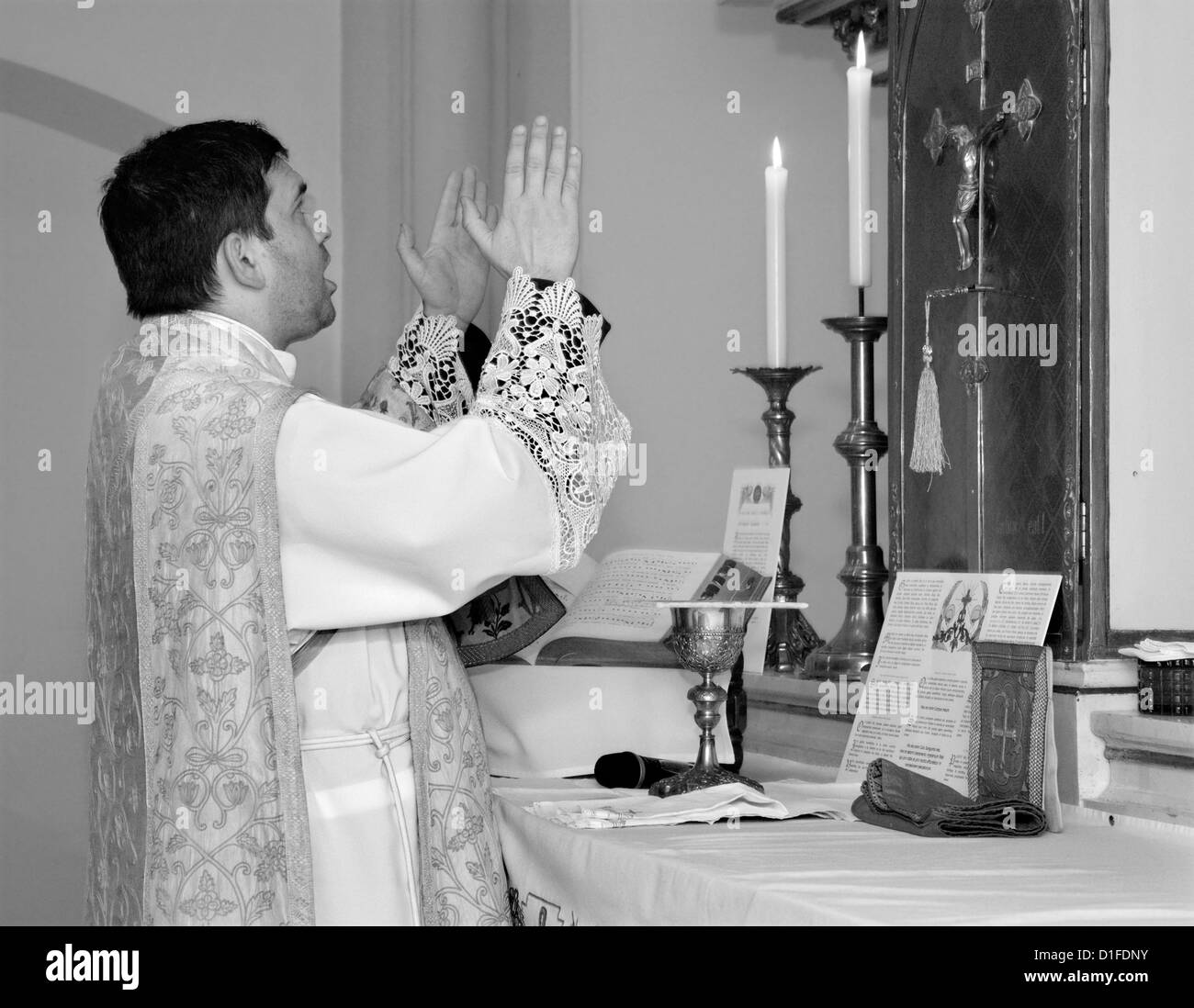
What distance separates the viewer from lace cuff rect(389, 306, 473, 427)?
2383 millimetres

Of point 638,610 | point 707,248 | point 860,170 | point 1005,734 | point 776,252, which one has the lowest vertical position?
point 1005,734

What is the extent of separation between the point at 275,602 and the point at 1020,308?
1.20 m

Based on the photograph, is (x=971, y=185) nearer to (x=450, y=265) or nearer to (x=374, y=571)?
(x=450, y=265)

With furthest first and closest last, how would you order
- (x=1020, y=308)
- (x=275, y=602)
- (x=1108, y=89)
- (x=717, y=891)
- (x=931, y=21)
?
(x=931, y=21), (x=1020, y=308), (x=1108, y=89), (x=275, y=602), (x=717, y=891)

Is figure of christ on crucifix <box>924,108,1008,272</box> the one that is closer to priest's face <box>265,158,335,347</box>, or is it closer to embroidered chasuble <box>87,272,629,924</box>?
embroidered chasuble <box>87,272,629,924</box>

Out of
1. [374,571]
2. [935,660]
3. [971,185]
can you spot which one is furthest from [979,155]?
[374,571]

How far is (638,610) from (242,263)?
88 centimetres

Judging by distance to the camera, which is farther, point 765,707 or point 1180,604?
point 765,707

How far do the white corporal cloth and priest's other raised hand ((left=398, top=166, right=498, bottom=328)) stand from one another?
51 cm

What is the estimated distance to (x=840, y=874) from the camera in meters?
1.57

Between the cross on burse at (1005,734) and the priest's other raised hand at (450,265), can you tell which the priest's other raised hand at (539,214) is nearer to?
the priest's other raised hand at (450,265)

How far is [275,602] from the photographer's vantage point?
1835 mm
